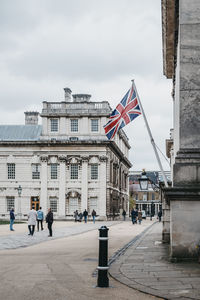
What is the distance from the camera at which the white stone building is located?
6359 cm

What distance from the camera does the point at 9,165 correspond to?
65.6 metres

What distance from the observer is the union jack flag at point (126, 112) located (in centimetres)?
1540

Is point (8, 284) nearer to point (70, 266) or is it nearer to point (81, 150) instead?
point (70, 266)

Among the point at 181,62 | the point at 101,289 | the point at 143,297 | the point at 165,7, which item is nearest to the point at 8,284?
the point at 101,289

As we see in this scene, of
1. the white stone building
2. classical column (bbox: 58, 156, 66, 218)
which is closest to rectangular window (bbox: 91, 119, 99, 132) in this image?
the white stone building

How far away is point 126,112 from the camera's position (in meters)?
15.5

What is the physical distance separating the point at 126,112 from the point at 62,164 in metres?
49.3

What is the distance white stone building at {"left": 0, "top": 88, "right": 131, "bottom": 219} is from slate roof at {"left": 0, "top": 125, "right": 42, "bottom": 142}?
67.3 inches

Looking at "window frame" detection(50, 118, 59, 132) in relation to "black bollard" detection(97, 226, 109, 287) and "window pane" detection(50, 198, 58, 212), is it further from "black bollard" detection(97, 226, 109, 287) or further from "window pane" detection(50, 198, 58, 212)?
"black bollard" detection(97, 226, 109, 287)

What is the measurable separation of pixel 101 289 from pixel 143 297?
39.2 inches

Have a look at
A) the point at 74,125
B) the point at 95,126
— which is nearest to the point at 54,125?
the point at 74,125

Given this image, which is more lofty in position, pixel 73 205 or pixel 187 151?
pixel 187 151

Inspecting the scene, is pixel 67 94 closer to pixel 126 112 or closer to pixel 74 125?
pixel 74 125

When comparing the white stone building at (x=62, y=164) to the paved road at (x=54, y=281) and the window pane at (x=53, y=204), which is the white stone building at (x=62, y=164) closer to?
the window pane at (x=53, y=204)
